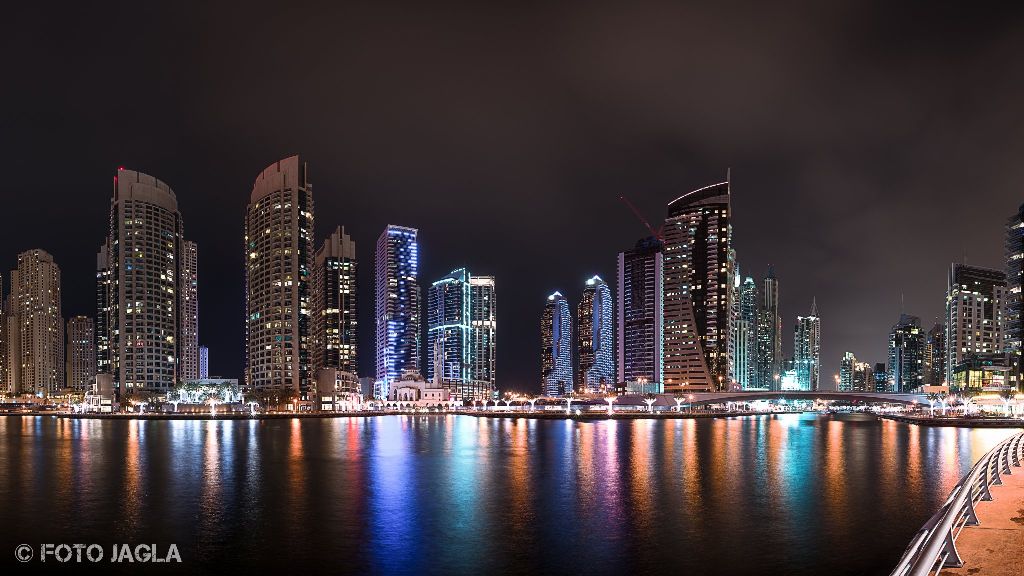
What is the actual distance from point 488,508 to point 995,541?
28.4 meters

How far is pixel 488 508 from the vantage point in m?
41.5

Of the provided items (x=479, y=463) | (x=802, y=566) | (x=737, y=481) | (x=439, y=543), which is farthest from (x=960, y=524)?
(x=479, y=463)

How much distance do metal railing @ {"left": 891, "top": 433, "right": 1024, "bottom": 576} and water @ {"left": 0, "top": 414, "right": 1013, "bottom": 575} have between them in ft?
19.9

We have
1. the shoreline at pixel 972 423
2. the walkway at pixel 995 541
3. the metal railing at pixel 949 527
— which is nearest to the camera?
the metal railing at pixel 949 527

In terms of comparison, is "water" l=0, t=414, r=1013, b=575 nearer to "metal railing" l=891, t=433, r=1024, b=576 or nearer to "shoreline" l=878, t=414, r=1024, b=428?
"metal railing" l=891, t=433, r=1024, b=576

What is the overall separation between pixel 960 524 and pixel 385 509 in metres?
30.4

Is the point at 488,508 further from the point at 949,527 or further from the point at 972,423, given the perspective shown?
the point at 972,423

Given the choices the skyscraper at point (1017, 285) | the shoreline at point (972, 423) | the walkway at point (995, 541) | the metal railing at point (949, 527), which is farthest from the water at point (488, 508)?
the skyscraper at point (1017, 285)

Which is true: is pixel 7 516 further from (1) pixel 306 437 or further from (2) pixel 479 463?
(1) pixel 306 437

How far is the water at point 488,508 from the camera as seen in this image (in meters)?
30.1

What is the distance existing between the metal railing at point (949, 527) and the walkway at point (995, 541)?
27 centimetres

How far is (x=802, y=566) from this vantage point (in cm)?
2814

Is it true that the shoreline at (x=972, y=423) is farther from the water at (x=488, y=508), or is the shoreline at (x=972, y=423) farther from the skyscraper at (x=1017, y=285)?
the water at (x=488, y=508)

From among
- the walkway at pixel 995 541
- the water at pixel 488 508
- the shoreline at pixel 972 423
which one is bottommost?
the shoreline at pixel 972 423
